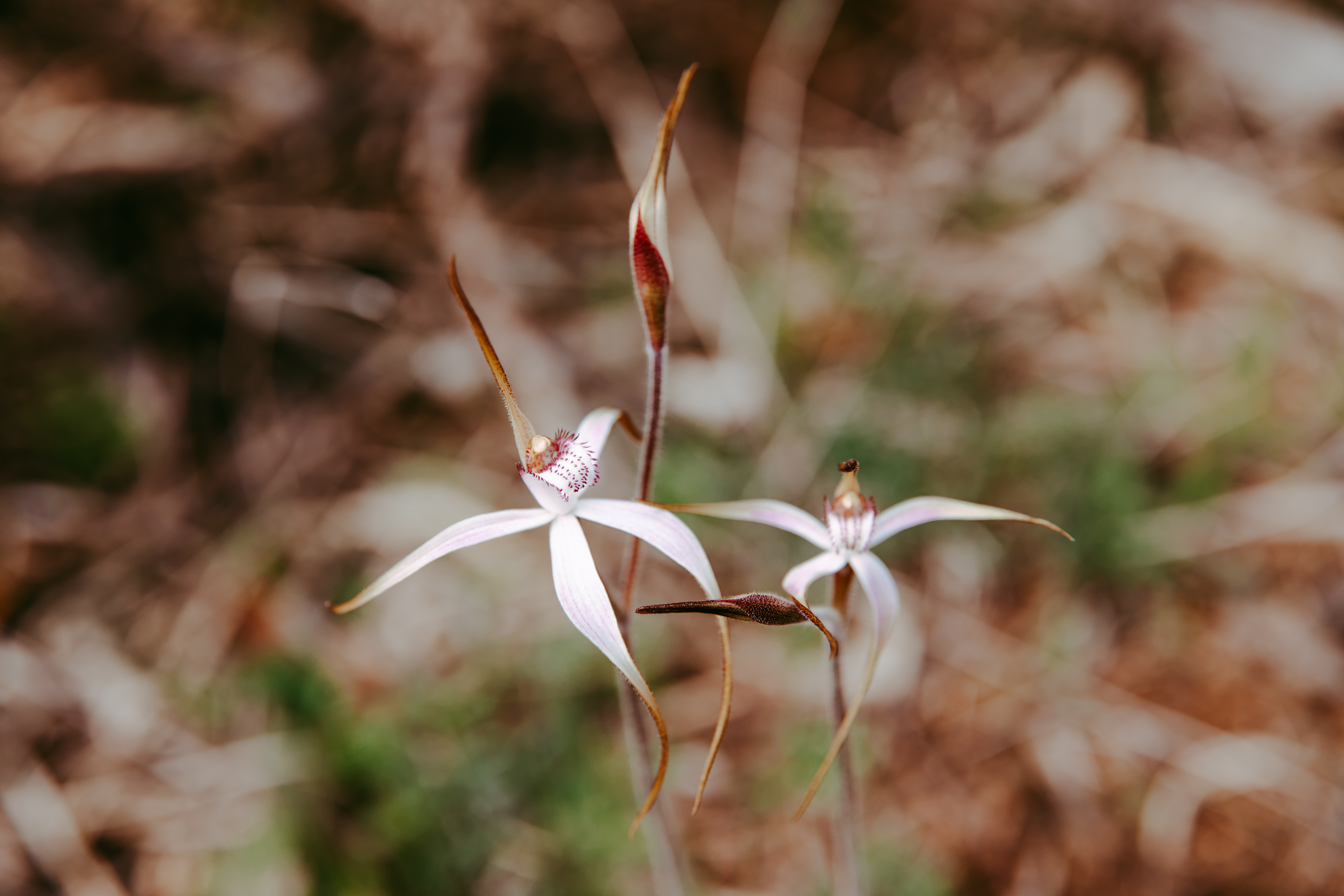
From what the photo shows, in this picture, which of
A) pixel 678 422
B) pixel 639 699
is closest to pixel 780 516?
pixel 639 699

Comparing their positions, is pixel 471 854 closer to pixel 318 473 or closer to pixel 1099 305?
pixel 318 473

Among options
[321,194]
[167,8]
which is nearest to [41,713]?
[321,194]

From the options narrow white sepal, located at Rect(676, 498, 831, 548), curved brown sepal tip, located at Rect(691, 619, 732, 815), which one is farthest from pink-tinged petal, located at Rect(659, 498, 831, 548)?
curved brown sepal tip, located at Rect(691, 619, 732, 815)

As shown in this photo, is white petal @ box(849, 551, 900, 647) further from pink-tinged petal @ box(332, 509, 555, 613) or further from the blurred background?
the blurred background

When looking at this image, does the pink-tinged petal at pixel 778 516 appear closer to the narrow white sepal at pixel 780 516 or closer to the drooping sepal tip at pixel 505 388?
the narrow white sepal at pixel 780 516

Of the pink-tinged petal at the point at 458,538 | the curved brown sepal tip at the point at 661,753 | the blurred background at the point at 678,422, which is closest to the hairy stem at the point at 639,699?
the curved brown sepal tip at the point at 661,753

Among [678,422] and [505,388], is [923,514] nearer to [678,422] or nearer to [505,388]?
[505,388]
